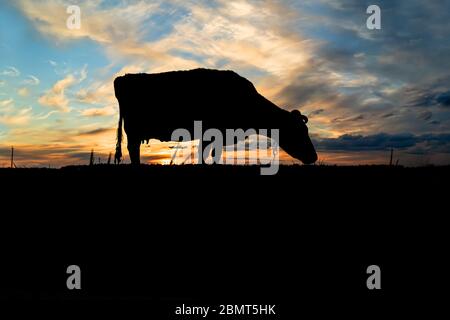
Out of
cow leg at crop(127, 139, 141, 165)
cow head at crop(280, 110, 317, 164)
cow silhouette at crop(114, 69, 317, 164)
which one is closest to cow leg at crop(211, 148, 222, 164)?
cow silhouette at crop(114, 69, 317, 164)

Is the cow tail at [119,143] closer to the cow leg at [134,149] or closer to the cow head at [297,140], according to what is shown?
the cow leg at [134,149]

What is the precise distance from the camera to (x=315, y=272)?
521 centimetres

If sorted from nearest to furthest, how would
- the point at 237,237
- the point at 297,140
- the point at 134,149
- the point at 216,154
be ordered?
the point at 237,237
the point at 216,154
the point at 134,149
the point at 297,140

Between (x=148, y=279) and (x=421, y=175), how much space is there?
3.88 m

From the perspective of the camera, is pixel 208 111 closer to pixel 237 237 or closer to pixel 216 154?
pixel 216 154

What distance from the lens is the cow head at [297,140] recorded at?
47.4ft

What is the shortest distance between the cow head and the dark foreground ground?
314 inches

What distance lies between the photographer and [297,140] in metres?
14.5

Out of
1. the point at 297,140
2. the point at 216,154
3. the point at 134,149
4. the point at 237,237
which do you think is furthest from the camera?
the point at 297,140

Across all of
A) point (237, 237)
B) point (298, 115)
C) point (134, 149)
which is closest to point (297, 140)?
point (298, 115)

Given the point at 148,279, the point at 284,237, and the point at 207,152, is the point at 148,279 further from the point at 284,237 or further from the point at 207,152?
the point at 207,152

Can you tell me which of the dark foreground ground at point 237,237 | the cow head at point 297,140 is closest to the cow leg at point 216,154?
the cow head at point 297,140

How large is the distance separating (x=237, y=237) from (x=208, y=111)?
9.23m
